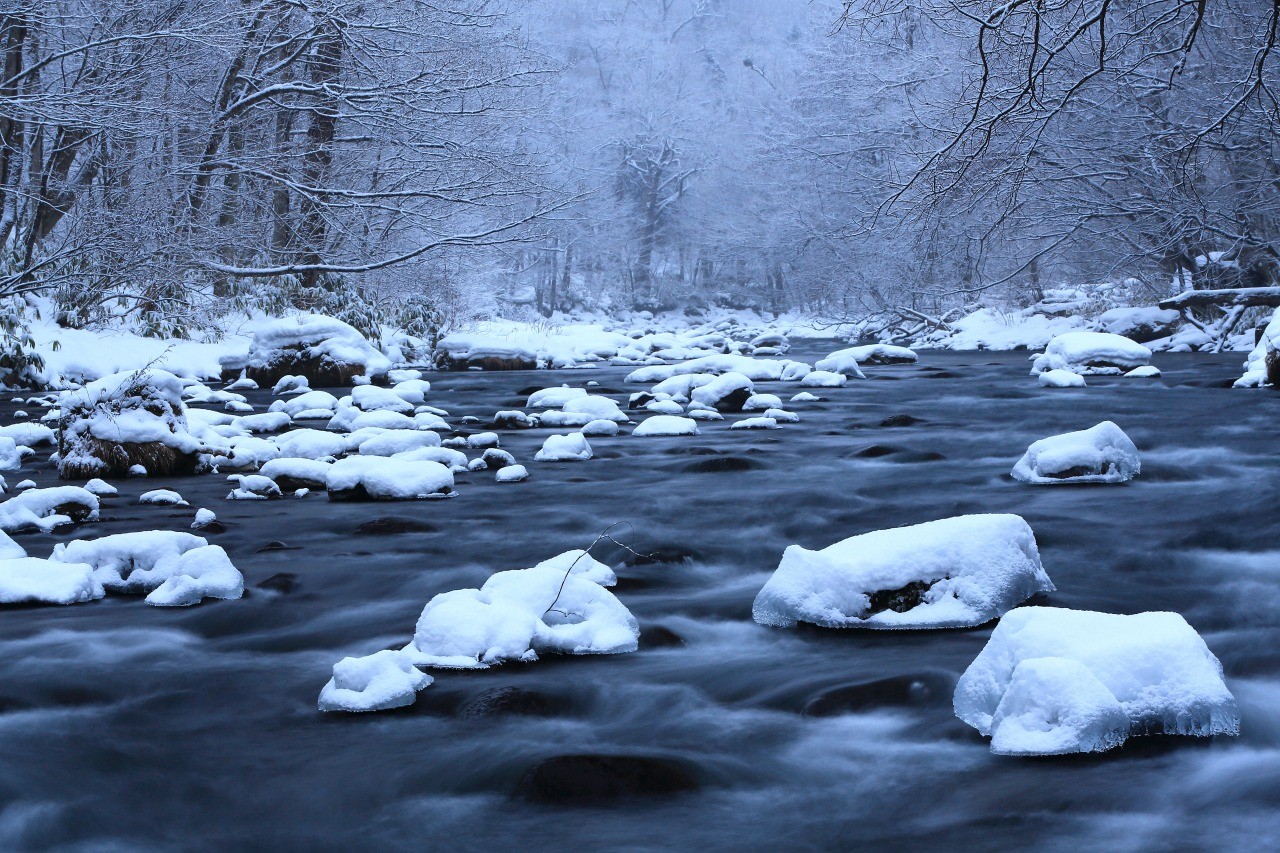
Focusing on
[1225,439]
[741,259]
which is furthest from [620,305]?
[1225,439]

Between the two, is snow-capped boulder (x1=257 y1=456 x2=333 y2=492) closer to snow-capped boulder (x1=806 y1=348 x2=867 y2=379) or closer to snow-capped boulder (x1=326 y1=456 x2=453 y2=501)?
snow-capped boulder (x1=326 y1=456 x2=453 y2=501)

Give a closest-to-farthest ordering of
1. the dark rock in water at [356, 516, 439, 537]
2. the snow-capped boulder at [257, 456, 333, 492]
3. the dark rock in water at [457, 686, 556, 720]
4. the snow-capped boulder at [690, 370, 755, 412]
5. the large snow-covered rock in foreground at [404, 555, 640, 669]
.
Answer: the dark rock in water at [457, 686, 556, 720]
the large snow-covered rock in foreground at [404, 555, 640, 669]
the dark rock in water at [356, 516, 439, 537]
the snow-capped boulder at [257, 456, 333, 492]
the snow-capped boulder at [690, 370, 755, 412]

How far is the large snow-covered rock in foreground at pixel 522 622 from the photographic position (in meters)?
2.94

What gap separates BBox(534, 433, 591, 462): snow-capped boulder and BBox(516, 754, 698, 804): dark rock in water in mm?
4569

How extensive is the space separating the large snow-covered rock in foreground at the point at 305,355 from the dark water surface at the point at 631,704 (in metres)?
7.27

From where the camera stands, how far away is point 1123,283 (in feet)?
59.6

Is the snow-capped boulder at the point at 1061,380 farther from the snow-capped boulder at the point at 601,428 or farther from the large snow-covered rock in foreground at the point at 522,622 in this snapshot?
the large snow-covered rock in foreground at the point at 522,622

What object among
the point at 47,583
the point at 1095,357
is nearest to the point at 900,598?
the point at 47,583

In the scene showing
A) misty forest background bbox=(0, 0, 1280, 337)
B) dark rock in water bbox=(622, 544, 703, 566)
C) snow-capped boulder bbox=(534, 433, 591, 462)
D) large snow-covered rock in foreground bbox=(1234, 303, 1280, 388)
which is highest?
misty forest background bbox=(0, 0, 1280, 337)

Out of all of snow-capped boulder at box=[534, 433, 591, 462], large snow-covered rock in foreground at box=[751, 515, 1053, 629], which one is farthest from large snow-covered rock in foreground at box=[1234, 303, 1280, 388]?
large snow-covered rock in foreground at box=[751, 515, 1053, 629]

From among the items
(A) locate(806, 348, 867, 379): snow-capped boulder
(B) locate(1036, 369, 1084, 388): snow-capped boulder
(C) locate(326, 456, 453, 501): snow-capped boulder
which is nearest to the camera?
(C) locate(326, 456, 453, 501): snow-capped boulder

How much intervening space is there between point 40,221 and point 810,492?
394 inches

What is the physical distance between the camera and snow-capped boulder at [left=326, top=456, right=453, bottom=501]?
5.46 m

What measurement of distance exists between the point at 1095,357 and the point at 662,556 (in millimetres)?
10170
